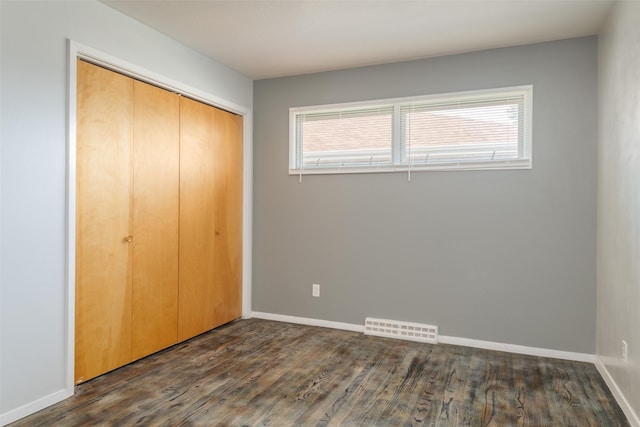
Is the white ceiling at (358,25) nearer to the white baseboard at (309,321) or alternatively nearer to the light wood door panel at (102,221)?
the light wood door panel at (102,221)

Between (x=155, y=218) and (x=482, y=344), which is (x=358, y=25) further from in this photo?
(x=482, y=344)

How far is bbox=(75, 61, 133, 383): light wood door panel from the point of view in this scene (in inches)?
103

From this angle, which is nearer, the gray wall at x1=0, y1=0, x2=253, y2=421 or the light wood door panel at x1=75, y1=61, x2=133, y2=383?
the gray wall at x1=0, y1=0, x2=253, y2=421

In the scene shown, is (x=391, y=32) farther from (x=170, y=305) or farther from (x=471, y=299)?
(x=170, y=305)

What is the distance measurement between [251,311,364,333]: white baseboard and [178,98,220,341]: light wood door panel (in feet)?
1.98

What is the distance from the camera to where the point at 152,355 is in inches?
126

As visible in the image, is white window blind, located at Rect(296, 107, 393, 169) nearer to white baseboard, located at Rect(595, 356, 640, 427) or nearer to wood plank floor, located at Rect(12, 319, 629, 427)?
wood plank floor, located at Rect(12, 319, 629, 427)

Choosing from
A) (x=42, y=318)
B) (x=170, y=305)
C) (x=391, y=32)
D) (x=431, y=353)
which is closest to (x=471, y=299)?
(x=431, y=353)

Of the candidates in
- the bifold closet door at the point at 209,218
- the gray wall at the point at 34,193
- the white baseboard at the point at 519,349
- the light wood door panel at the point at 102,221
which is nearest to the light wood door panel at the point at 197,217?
the bifold closet door at the point at 209,218

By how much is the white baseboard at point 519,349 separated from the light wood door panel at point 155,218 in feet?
7.65

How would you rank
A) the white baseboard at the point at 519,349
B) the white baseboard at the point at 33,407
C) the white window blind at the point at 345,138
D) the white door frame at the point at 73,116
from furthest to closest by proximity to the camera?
1. the white window blind at the point at 345,138
2. the white baseboard at the point at 519,349
3. the white door frame at the point at 73,116
4. the white baseboard at the point at 33,407

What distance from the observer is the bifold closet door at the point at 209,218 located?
3.53m

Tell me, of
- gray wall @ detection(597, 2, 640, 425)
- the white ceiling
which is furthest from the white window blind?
gray wall @ detection(597, 2, 640, 425)

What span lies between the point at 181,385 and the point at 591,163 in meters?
Result: 3.36
